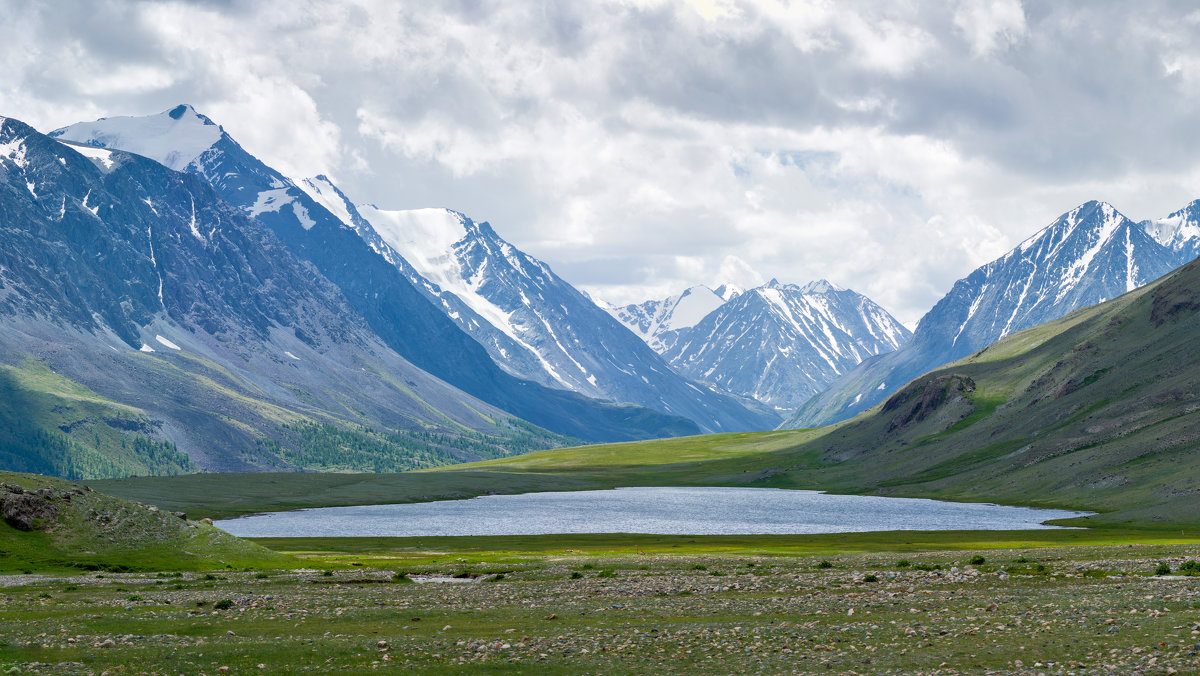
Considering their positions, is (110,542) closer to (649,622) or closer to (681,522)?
(649,622)

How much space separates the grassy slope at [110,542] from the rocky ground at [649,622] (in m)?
8.36

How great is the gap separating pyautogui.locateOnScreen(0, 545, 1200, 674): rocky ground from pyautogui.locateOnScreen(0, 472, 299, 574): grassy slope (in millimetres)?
8356

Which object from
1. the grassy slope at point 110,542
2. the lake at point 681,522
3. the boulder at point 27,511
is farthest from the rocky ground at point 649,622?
the lake at point 681,522

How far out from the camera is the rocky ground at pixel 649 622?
28.5 metres

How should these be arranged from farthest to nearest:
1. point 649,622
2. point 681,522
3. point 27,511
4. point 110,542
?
1. point 681,522
2. point 110,542
3. point 27,511
4. point 649,622

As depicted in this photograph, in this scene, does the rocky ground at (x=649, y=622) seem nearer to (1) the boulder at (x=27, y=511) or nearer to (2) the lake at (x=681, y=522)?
(1) the boulder at (x=27, y=511)

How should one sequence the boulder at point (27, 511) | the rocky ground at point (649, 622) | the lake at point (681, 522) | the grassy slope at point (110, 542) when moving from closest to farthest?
1. the rocky ground at point (649, 622)
2. the grassy slope at point (110, 542)
3. the boulder at point (27, 511)
4. the lake at point (681, 522)

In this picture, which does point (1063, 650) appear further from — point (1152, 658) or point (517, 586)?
point (517, 586)

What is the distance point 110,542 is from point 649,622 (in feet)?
171

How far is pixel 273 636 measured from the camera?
3572cm

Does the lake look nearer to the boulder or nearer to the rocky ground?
the boulder

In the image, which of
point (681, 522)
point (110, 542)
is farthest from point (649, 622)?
point (681, 522)

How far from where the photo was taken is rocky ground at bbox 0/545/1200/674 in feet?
93.6

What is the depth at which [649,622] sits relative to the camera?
37719 millimetres
